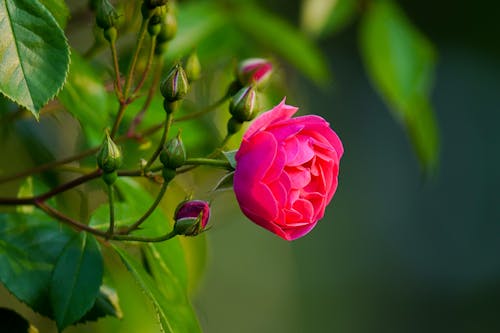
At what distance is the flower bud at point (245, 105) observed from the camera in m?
0.58

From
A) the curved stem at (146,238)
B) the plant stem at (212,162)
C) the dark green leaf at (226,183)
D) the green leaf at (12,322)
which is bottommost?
the green leaf at (12,322)

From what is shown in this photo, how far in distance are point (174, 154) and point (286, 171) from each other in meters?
0.07

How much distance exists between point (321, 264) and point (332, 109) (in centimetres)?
69

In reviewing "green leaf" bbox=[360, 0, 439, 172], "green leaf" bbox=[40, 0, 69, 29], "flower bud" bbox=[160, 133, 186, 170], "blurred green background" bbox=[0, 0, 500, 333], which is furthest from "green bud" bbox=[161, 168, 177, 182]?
"blurred green background" bbox=[0, 0, 500, 333]

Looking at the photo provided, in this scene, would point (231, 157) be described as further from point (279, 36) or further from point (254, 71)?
point (279, 36)

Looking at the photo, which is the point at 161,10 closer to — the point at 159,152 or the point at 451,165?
the point at 159,152

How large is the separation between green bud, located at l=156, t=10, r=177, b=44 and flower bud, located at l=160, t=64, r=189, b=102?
91 mm

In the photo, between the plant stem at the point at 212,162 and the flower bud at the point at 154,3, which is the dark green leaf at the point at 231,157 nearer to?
the plant stem at the point at 212,162

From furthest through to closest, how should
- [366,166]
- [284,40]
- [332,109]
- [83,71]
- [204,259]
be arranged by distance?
[366,166]
[332,109]
[284,40]
[204,259]
[83,71]

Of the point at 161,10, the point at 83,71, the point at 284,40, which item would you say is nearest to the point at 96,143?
the point at 83,71

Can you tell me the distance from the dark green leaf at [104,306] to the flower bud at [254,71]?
0.19 m

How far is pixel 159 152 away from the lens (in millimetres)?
542

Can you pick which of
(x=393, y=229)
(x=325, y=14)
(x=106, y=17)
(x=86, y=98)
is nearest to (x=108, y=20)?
(x=106, y=17)

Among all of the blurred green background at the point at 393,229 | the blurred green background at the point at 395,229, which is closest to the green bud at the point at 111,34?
the blurred green background at the point at 393,229
